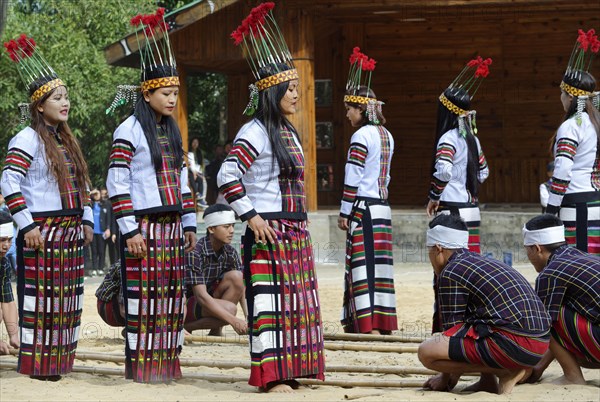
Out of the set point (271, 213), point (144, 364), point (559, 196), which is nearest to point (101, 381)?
point (144, 364)

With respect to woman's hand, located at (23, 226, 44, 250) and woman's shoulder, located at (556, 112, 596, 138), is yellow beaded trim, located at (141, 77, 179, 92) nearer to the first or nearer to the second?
woman's hand, located at (23, 226, 44, 250)

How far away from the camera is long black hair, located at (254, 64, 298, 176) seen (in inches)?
311

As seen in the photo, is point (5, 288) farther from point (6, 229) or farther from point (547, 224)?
point (547, 224)

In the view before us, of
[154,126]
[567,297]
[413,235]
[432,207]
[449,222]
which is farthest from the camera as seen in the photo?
[413,235]

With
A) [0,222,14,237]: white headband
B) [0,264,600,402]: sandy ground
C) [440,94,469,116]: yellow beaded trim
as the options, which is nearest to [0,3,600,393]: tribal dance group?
[0,264,600,402]: sandy ground

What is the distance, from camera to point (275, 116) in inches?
314

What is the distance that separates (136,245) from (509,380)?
2614 mm

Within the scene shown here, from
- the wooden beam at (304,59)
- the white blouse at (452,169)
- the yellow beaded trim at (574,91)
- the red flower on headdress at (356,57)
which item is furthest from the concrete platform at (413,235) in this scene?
the yellow beaded trim at (574,91)

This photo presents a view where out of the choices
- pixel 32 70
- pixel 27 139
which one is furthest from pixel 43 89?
pixel 27 139

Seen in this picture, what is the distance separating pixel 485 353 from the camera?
23.9 ft

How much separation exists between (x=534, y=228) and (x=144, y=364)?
9.23 ft

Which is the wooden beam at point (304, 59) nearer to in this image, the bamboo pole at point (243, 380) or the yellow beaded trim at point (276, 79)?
the bamboo pole at point (243, 380)

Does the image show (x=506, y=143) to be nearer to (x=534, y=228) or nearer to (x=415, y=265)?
(x=415, y=265)

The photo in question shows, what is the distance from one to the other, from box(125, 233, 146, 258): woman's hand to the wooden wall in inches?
600
